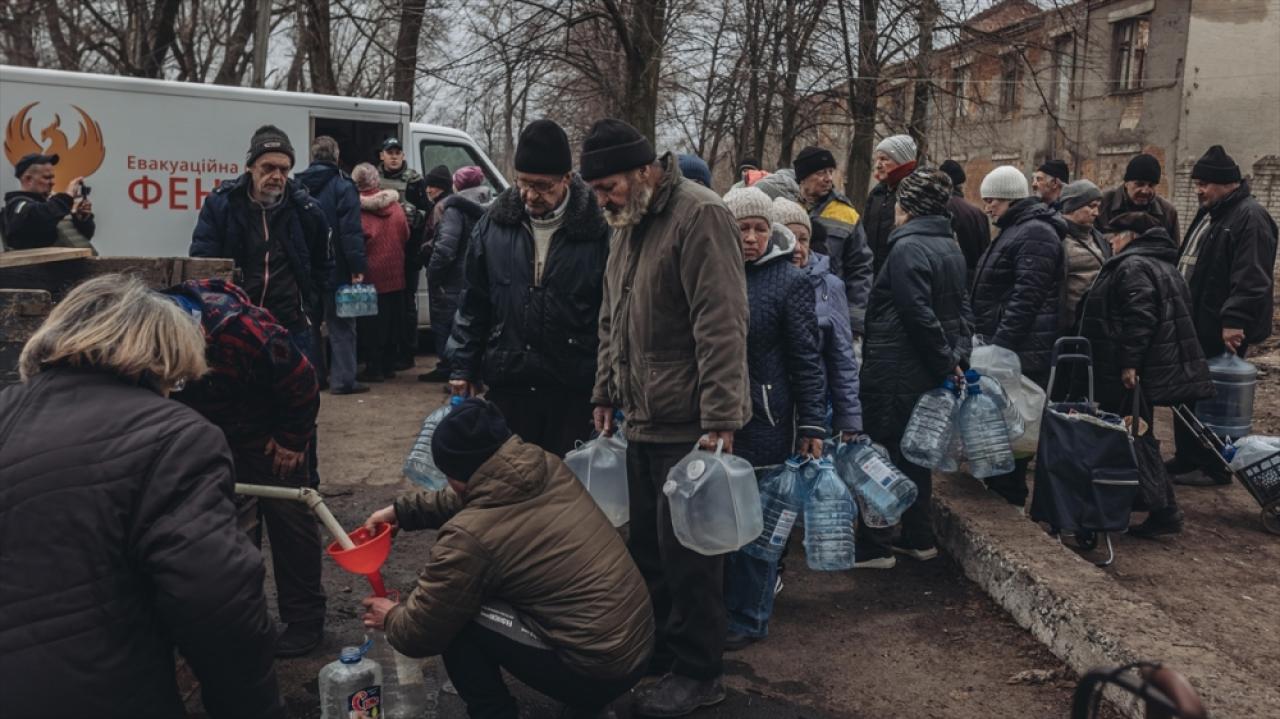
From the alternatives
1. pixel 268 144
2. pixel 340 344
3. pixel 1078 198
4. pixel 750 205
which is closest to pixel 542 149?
pixel 750 205

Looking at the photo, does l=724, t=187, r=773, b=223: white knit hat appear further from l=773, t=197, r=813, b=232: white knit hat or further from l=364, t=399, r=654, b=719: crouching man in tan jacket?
l=364, t=399, r=654, b=719: crouching man in tan jacket

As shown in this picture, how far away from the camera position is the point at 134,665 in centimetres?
218

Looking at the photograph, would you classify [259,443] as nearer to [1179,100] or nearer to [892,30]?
[892,30]

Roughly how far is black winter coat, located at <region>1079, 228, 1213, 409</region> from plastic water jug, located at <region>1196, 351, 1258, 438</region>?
96 centimetres

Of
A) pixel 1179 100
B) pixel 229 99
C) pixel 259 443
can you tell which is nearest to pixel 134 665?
pixel 259 443

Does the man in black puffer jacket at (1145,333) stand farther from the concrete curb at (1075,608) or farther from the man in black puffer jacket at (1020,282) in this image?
the concrete curb at (1075,608)

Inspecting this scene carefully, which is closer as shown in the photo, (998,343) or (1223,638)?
(1223,638)

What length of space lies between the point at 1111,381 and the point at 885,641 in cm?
220

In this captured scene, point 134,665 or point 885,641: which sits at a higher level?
point 134,665

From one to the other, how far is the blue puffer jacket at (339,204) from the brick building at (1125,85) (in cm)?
871

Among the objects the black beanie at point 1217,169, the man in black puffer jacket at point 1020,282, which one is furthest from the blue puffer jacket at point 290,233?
the black beanie at point 1217,169

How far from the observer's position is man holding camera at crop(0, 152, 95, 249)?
22.9ft

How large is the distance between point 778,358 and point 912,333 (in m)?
1.23

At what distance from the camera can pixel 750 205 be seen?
4125 mm
